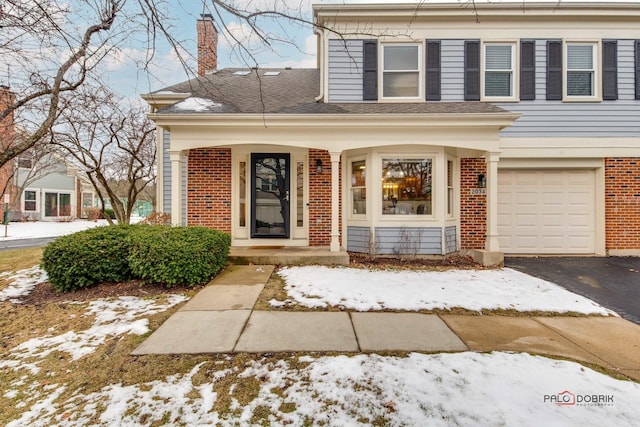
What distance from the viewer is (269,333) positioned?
3193 mm

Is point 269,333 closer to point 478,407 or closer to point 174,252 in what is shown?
point 478,407

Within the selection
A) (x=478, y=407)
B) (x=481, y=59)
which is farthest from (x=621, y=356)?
(x=481, y=59)

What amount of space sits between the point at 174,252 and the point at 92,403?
264 cm

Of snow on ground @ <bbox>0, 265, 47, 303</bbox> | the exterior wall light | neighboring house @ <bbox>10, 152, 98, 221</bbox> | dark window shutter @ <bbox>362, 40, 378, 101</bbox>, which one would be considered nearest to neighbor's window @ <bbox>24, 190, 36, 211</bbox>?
neighboring house @ <bbox>10, 152, 98, 221</bbox>

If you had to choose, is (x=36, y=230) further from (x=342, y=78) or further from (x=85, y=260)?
(x=342, y=78)

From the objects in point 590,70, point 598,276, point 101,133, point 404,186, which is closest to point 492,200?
point 404,186

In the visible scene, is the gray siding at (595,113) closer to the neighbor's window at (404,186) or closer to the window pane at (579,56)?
the window pane at (579,56)

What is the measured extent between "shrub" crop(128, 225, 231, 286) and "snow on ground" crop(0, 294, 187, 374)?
1.26 feet

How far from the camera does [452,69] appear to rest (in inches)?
286

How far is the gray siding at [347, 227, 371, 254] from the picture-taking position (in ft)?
22.7

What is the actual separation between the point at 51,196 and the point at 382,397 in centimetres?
3037

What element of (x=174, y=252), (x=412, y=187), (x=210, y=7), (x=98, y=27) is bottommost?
(x=174, y=252)

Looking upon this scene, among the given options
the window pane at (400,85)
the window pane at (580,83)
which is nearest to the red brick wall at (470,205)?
the window pane at (400,85)

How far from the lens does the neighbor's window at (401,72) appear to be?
730 centimetres
